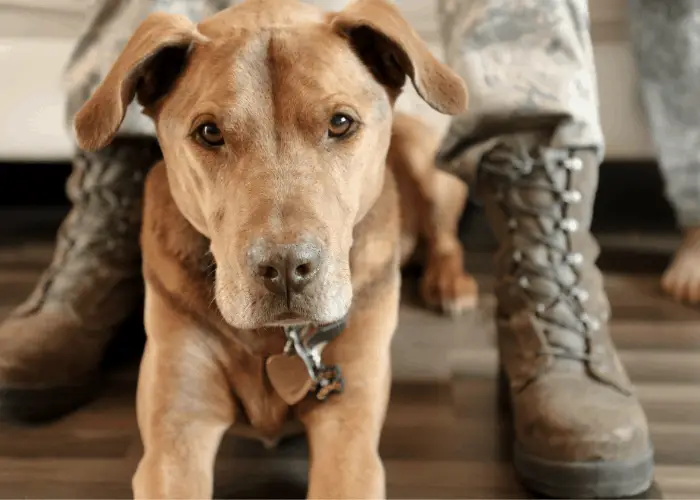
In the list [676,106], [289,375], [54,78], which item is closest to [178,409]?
[289,375]

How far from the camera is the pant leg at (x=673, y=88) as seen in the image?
158cm

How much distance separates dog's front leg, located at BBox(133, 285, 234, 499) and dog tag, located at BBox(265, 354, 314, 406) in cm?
8

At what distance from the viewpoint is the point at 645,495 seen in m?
1.04

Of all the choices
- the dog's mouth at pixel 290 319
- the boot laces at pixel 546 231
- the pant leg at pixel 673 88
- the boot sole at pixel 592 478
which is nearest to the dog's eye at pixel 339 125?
the dog's mouth at pixel 290 319

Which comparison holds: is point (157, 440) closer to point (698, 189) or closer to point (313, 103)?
point (313, 103)

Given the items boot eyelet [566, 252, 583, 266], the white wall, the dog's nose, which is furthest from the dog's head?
the white wall

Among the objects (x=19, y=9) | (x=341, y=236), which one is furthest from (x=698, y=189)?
(x=19, y=9)

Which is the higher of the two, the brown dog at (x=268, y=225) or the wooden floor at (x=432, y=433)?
the brown dog at (x=268, y=225)

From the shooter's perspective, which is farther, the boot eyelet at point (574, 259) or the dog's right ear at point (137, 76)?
the boot eyelet at point (574, 259)

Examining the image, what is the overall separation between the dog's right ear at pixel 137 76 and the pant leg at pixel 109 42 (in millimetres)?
310

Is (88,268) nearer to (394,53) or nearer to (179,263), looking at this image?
(179,263)

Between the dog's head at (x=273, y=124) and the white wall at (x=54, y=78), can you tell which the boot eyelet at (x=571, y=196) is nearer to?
the dog's head at (x=273, y=124)

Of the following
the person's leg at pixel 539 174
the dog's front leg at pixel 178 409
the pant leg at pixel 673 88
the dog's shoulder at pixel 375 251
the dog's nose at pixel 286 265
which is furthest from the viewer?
the pant leg at pixel 673 88

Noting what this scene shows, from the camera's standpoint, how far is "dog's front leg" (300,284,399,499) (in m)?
0.94
